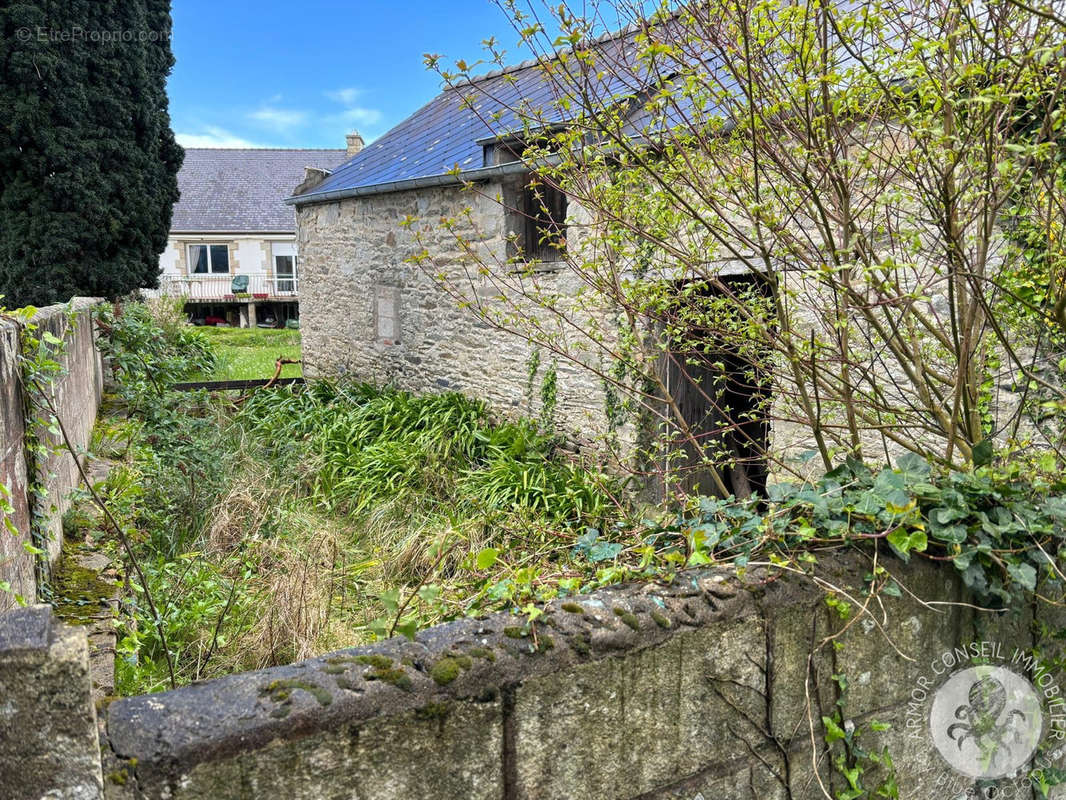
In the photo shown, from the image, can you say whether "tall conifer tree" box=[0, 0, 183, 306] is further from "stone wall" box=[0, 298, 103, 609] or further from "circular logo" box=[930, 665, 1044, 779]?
"circular logo" box=[930, 665, 1044, 779]

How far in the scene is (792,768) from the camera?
75.7 inches

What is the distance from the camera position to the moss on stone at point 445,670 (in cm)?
151

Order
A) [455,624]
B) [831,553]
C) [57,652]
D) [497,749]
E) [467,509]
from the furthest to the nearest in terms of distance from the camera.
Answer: [467,509]
[831,553]
[455,624]
[497,749]
[57,652]

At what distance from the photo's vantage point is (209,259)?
29047 mm

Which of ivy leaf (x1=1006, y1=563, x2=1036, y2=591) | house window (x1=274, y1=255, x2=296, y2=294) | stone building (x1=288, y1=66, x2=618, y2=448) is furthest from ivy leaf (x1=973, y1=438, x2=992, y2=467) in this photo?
house window (x1=274, y1=255, x2=296, y2=294)

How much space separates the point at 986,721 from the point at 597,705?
1.24 meters

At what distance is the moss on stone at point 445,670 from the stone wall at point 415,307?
5314 mm

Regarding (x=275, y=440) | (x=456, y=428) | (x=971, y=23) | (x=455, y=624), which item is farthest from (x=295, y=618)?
(x=275, y=440)

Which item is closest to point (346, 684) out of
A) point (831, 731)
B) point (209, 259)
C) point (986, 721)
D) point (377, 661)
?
point (377, 661)

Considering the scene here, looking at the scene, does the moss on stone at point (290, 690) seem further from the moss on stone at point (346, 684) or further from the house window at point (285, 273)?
the house window at point (285, 273)

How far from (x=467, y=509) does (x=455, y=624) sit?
505cm

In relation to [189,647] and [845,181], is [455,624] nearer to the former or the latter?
[845,181]

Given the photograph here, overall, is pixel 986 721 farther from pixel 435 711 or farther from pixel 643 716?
pixel 435 711

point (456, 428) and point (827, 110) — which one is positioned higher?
point (827, 110)
